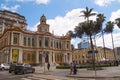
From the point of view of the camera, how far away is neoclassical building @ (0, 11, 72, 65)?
203 feet

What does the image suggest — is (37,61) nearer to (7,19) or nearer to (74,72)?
(7,19)

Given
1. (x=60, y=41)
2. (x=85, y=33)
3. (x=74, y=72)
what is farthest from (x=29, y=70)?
(x=60, y=41)

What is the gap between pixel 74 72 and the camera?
2630 cm

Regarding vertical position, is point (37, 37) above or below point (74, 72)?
above

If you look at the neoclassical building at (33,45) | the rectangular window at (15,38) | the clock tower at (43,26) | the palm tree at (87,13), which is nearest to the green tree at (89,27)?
the palm tree at (87,13)

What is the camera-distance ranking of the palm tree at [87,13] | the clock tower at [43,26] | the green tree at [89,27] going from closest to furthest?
the green tree at [89,27] < the palm tree at [87,13] < the clock tower at [43,26]

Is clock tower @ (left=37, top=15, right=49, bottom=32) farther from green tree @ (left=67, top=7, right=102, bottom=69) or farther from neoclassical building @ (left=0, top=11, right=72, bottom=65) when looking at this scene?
green tree @ (left=67, top=7, right=102, bottom=69)

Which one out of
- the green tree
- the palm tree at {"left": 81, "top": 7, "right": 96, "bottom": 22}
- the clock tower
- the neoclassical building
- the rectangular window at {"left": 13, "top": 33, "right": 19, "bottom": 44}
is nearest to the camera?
the green tree

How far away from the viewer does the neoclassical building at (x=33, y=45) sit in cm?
6184

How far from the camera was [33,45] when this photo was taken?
7000cm

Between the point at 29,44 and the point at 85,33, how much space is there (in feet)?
106

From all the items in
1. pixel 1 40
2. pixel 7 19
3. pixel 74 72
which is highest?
pixel 7 19

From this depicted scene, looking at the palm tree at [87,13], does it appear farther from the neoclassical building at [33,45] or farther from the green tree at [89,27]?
the neoclassical building at [33,45]

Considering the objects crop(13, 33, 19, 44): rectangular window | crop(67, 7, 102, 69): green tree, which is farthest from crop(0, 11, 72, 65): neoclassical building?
crop(67, 7, 102, 69): green tree
